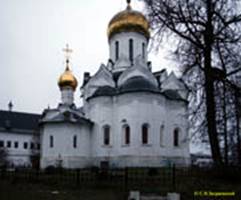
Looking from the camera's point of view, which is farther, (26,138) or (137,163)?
(26,138)

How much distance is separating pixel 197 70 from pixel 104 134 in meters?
17.2

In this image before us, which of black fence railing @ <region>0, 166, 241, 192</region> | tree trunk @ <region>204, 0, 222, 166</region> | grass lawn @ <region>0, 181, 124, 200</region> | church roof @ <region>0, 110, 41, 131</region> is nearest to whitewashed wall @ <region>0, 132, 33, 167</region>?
church roof @ <region>0, 110, 41, 131</region>

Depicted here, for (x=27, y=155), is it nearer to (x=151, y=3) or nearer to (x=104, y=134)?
(x=104, y=134)

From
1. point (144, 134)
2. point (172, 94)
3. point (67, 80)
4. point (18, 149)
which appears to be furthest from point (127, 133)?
point (18, 149)

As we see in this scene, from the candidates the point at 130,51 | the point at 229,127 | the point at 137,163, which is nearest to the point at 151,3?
the point at 229,127

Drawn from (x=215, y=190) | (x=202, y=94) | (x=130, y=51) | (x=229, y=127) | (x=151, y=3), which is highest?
(x=130, y=51)

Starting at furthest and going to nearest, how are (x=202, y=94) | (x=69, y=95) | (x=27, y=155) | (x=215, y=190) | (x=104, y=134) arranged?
(x=27, y=155) → (x=69, y=95) → (x=104, y=134) → (x=202, y=94) → (x=215, y=190)

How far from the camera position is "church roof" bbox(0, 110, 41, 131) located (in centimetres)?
5904

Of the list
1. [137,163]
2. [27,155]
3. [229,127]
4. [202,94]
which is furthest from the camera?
[27,155]

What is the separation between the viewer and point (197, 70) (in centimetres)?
1959

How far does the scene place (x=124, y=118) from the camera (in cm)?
3344

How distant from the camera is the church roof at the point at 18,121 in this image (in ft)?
194

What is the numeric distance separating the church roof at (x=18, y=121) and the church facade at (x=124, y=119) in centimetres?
2197

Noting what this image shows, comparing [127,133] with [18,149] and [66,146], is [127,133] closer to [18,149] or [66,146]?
[66,146]
